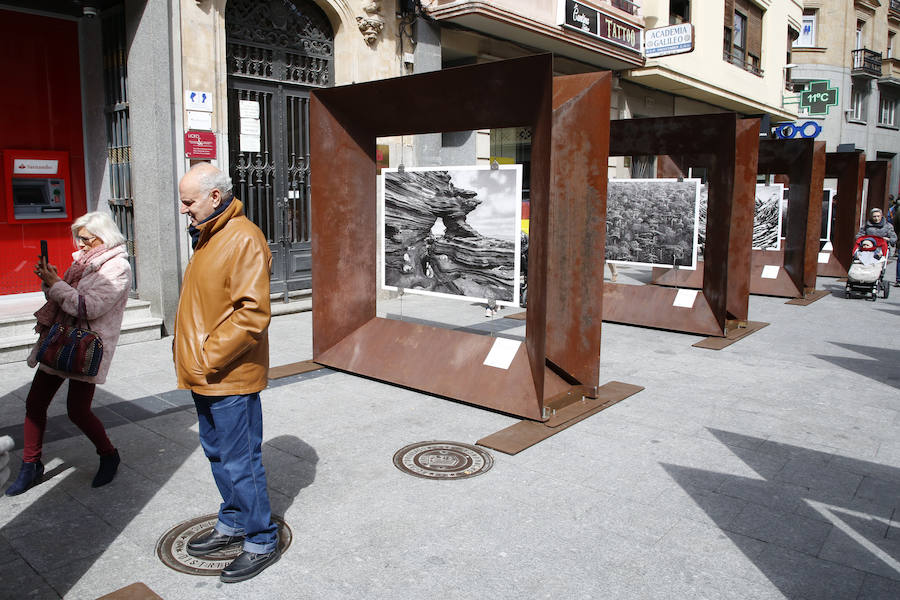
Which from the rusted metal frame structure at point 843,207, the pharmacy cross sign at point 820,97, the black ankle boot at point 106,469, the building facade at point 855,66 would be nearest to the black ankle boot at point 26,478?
the black ankle boot at point 106,469

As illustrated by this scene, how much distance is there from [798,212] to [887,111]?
1361 inches

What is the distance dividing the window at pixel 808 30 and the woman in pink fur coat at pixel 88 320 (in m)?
39.2

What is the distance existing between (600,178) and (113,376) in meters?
4.80

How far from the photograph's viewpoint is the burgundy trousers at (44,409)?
13.9ft

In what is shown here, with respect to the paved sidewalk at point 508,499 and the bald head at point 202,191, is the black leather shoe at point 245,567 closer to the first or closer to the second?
the paved sidewalk at point 508,499

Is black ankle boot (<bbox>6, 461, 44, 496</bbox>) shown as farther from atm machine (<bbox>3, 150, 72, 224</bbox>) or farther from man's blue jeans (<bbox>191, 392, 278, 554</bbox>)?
atm machine (<bbox>3, 150, 72, 224</bbox>)

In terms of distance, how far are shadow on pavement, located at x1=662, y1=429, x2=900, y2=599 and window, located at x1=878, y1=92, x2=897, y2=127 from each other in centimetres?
4177

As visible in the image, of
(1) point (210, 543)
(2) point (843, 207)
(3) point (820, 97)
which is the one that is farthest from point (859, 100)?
(1) point (210, 543)

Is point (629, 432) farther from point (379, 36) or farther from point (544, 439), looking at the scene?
point (379, 36)

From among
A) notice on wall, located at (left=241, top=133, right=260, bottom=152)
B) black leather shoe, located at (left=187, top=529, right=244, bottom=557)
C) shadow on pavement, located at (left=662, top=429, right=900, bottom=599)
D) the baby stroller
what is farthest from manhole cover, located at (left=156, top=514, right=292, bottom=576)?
the baby stroller

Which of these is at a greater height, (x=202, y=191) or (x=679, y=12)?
(x=679, y=12)

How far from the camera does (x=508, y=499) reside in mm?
4164

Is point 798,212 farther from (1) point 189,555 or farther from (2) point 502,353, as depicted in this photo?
(1) point 189,555

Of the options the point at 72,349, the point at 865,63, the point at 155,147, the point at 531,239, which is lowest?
the point at 72,349
